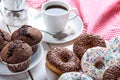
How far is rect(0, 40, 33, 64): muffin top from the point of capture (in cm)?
96

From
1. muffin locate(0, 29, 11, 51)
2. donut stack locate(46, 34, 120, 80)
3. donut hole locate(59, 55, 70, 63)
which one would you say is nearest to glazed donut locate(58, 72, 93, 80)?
donut stack locate(46, 34, 120, 80)

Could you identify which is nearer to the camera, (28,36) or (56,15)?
(28,36)

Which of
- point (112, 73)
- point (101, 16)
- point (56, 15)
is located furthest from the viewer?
point (101, 16)

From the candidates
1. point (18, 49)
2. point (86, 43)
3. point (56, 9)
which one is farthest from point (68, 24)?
point (18, 49)

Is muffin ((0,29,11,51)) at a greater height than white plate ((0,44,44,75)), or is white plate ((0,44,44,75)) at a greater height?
muffin ((0,29,11,51))

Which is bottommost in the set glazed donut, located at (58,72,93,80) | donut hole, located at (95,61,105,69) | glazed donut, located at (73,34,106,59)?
donut hole, located at (95,61,105,69)

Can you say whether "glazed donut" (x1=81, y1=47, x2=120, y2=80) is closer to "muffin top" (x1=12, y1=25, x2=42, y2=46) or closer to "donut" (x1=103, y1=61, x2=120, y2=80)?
"donut" (x1=103, y1=61, x2=120, y2=80)

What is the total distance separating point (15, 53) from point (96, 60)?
0.24 meters

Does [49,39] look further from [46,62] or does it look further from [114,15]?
[114,15]

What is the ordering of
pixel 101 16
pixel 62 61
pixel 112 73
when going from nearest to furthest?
pixel 112 73, pixel 62 61, pixel 101 16

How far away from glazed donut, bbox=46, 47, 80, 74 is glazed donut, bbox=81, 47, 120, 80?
0.10 feet

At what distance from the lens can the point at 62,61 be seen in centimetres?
101

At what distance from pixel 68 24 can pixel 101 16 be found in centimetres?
15

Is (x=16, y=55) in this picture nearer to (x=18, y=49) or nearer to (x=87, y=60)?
(x=18, y=49)
